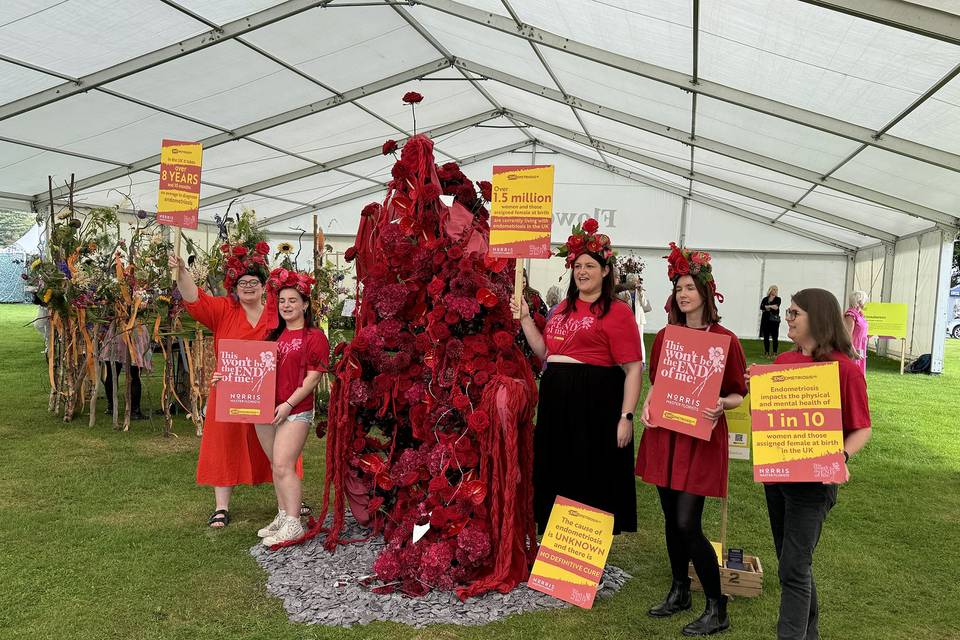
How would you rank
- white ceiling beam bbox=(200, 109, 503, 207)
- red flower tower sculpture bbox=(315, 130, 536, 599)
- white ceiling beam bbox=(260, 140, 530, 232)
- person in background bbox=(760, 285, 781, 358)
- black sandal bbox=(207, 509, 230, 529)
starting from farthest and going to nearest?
white ceiling beam bbox=(260, 140, 530, 232)
white ceiling beam bbox=(200, 109, 503, 207)
person in background bbox=(760, 285, 781, 358)
black sandal bbox=(207, 509, 230, 529)
red flower tower sculpture bbox=(315, 130, 536, 599)

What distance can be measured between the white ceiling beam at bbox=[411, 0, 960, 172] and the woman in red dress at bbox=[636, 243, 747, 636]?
5.17 meters

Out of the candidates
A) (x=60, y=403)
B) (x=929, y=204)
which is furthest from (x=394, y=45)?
(x=929, y=204)

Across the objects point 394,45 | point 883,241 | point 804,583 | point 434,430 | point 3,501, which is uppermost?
point 394,45

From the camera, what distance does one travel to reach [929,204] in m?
9.52

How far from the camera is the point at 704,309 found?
113 inches

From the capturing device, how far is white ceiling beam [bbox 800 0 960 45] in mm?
4250

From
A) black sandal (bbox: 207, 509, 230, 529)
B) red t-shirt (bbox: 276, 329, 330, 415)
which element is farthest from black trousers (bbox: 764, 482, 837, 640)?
black sandal (bbox: 207, 509, 230, 529)

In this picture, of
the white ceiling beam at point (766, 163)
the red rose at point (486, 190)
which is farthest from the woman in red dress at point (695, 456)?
the white ceiling beam at point (766, 163)

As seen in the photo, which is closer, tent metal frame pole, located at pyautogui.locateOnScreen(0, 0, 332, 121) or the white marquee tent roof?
the white marquee tent roof

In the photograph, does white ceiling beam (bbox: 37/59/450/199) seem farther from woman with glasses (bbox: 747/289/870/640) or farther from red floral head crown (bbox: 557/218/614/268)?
woman with glasses (bbox: 747/289/870/640)

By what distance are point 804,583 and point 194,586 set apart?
8.51ft

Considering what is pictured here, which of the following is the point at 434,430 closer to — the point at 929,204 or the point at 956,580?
the point at 956,580

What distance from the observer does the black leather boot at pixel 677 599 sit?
9.92ft

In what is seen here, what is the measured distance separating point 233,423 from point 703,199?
1600cm
